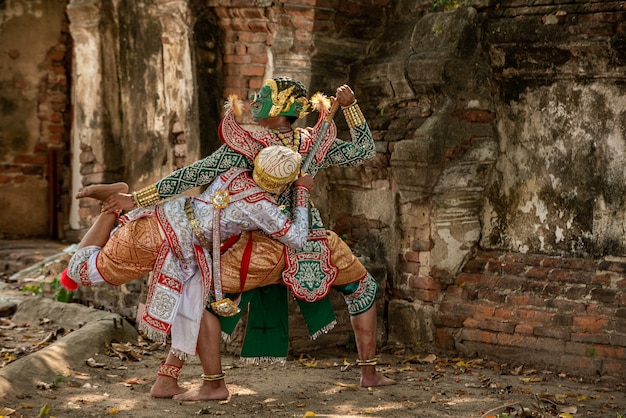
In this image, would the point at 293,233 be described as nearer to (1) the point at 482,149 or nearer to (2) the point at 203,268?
(2) the point at 203,268

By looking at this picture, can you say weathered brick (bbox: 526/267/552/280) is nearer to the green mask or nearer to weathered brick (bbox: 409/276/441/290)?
weathered brick (bbox: 409/276/441/290)

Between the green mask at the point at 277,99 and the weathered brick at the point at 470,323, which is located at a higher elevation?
the green mask at the point at 277,99

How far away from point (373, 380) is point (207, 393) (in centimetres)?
95

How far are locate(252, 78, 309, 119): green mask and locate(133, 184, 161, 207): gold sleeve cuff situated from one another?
2.19ft

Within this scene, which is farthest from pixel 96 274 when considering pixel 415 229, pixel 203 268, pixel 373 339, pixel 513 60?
pixel 513 60

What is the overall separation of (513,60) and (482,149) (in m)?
0.58

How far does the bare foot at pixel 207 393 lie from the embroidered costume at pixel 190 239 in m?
0.20

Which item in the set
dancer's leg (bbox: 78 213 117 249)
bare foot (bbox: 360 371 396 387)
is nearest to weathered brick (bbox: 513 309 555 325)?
bare foot (bbox: 360 371 396 387)

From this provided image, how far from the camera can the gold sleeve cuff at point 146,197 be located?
17.6ft

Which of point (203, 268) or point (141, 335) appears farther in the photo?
point (141, 335)

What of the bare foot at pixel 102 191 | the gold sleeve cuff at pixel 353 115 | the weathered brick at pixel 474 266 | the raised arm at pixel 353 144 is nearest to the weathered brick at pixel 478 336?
the weathered brick at pixel 474 266

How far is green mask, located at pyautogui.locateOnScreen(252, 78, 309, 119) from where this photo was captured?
5.52 m

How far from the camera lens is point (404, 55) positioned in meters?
6.91

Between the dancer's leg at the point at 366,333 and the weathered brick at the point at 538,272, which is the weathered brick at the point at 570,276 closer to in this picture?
the weathered brick at the point at 538,272
